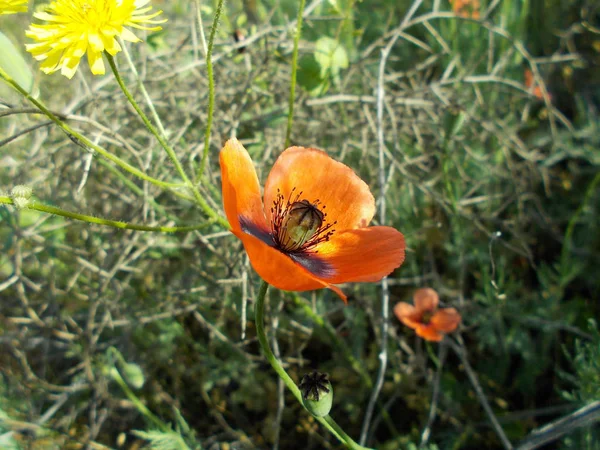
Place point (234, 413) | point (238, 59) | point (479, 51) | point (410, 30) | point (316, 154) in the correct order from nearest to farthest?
point (316, 154), point (238, 59), point (234, 413), point (479, 51), point (410, 30)

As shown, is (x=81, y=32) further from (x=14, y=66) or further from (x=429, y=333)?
(x=429, y=333)

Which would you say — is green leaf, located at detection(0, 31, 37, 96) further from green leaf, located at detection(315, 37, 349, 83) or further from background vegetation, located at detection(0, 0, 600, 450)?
green leaf, located at detection(315, 37, 349, 83)

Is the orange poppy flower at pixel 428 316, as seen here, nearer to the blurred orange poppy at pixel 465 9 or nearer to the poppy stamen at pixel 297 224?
the poppy stamen at pixel 297 224

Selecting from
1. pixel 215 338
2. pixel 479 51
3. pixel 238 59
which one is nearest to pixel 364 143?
pixel 238 59

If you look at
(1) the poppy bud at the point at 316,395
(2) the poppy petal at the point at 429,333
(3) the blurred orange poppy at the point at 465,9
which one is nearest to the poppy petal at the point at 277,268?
(1) the poppy bud at the point at 316,395

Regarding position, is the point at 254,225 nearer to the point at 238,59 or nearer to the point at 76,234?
the point at 238,59

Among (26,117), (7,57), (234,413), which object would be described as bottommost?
(234,413)

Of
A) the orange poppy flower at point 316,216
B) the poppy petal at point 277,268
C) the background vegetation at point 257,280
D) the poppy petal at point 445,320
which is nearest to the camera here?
the poppy petal at point 277,268
